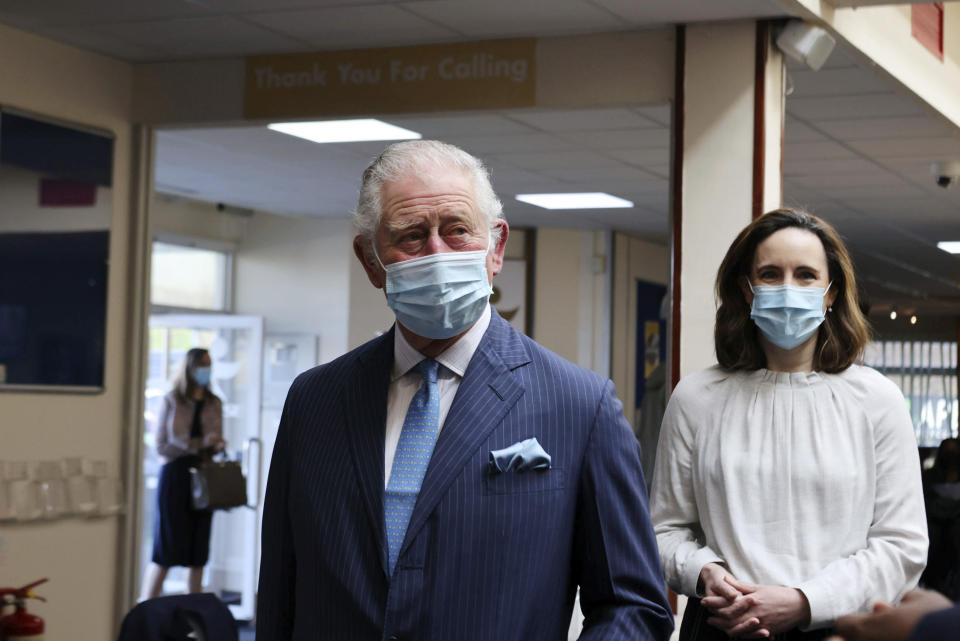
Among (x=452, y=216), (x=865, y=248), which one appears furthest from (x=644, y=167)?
(x=452, y=216)

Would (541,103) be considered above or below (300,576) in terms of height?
above

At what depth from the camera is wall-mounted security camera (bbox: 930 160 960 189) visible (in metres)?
8.34

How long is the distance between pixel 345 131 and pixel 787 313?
523cm

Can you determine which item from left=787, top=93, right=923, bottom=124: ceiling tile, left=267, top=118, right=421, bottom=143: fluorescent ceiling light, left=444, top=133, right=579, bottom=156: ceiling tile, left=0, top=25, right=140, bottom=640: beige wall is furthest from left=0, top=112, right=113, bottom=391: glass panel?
left=787, top=93, right=923, bottom=124: ceiling tile

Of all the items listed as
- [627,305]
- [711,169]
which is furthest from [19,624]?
[627,305]

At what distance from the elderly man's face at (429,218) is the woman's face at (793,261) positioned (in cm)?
95

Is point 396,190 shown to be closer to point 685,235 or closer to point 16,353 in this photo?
point 685,235

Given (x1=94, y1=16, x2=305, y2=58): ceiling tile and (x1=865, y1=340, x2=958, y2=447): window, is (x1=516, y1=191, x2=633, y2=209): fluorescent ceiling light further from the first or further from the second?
(x1=865, y1=340, x2=958, y2=447): window

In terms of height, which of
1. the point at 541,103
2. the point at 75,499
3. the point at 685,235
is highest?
the point at 541,103

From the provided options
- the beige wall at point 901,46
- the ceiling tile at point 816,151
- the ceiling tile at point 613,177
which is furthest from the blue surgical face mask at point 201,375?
the beige wall at point 901,46

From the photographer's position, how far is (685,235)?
5.21 m

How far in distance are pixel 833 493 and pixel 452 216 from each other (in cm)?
103

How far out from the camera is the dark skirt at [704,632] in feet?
8.16

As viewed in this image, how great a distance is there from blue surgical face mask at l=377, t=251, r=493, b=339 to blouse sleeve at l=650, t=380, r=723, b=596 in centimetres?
82
